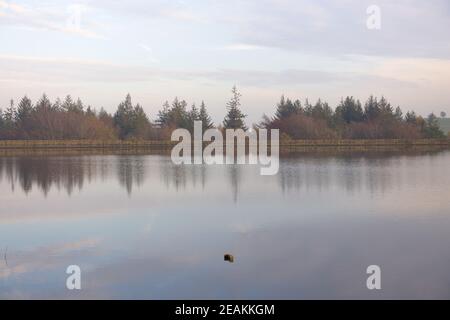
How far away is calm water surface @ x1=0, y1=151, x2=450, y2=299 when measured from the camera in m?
7.36

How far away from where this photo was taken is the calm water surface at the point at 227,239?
7355 millimetres

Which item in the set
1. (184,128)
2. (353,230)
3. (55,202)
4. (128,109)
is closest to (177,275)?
(353,230)

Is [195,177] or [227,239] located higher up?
[195,177]

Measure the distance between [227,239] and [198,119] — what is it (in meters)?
49.9

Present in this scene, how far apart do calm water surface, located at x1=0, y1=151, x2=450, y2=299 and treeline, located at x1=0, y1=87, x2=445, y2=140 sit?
40.0 m

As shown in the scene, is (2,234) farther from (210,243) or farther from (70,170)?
(70,170)

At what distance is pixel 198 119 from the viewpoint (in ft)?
195

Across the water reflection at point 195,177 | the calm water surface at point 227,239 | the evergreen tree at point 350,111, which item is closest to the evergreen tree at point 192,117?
the evergreen tree at point 350,111

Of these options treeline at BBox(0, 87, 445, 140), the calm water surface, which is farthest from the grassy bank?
the calm water surface

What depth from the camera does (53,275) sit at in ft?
25.5

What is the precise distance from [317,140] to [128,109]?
2193 cm

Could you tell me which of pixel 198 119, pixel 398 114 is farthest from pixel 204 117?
pixel 398 114

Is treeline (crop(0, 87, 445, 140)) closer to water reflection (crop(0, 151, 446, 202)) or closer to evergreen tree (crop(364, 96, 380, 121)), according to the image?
evergreen tree (crop(364, 96, 380, 121))

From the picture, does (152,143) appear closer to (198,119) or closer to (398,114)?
(198,119)
